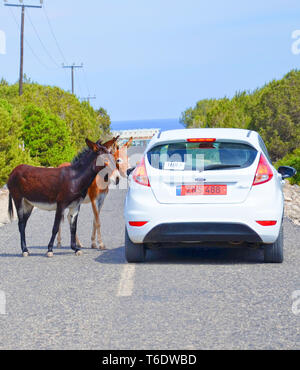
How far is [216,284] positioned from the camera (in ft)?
27.0

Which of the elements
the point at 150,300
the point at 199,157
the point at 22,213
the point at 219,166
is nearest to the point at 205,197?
the point at 219,166

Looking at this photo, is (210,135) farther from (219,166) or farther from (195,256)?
(195,256)

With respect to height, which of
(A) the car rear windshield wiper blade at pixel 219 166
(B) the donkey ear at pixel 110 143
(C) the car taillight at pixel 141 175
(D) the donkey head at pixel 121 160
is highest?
(B) the donkey ear at pixel 110 143

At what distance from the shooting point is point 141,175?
372 inches

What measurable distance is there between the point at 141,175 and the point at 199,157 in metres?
0.78

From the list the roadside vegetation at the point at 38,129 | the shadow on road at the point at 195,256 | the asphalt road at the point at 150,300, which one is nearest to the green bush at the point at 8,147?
the roadside vegetation at the point at 38,129

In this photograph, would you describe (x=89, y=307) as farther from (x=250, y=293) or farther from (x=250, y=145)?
(x=250, y=145)

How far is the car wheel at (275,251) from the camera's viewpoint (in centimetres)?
941

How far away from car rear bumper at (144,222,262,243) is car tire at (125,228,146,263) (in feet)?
2.16

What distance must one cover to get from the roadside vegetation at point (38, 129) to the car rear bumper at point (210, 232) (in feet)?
63.6

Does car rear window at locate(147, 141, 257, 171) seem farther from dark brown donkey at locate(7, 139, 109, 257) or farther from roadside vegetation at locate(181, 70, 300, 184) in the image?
roadside vegetation at locate(181, 70, 300, 184)

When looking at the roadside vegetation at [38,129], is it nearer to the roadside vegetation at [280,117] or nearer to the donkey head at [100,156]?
the roadside vegetation at [280,117]
